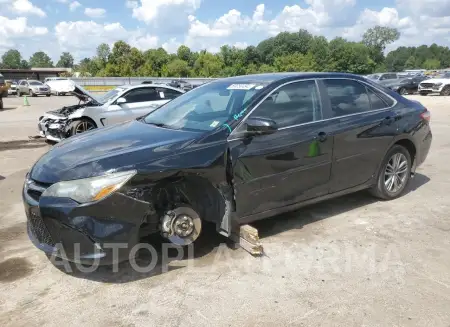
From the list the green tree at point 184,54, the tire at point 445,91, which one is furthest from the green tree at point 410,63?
the tire at point 445,91

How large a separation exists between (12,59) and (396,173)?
544 ft

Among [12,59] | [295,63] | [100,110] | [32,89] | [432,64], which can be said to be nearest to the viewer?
[100,110]

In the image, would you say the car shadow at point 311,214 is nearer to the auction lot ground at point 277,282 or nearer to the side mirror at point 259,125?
the auction lot ground at point 277,282

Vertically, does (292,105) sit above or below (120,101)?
above

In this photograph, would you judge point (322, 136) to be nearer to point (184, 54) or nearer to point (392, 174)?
point (392, 174)

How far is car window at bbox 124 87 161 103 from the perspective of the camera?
10281 mm

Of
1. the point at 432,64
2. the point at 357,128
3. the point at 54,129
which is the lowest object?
the point at 54,129

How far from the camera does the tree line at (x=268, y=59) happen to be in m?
69.8

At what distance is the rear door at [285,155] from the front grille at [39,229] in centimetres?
162

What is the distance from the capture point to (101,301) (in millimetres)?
3129

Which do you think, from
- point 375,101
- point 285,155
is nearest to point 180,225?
point 285,155

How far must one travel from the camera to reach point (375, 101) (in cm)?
497

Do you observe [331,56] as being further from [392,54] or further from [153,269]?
[153,269]

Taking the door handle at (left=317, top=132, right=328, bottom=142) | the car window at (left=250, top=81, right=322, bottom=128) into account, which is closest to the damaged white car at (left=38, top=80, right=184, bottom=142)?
the car window at (left=250, top=81, right=322, bottom=128)
